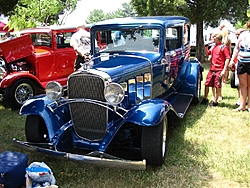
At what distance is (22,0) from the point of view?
10.3 metres

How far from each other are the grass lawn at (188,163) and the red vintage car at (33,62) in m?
1.04

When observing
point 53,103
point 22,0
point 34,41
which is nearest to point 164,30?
point 53,103

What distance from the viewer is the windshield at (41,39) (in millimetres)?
7114

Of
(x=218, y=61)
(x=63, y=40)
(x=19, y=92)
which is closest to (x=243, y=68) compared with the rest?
(x=218, y=61)

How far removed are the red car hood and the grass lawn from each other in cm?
176

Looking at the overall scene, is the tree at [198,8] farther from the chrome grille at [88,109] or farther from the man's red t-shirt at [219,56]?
the chrome grille at [88,109]

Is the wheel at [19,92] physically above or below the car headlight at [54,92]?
below

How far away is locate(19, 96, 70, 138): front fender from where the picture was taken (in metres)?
3.55

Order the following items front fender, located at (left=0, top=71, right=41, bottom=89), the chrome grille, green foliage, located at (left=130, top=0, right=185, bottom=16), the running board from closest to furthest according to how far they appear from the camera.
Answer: the chrome grille < the running board < front fender, located at (left=0, top=71, right=41, bottom=89) < green foliage, located at (left=130, top=0, right=185, bottom=16)

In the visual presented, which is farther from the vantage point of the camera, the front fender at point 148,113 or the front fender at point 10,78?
the front fender at point 10,78

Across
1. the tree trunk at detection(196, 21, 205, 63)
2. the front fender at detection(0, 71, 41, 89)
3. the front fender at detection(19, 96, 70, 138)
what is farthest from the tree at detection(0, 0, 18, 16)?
the tree trunk at detection(196, 21, 205, 63)

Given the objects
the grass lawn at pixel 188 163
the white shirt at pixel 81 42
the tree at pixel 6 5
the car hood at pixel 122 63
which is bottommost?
the grass lawn at pixel 188 163

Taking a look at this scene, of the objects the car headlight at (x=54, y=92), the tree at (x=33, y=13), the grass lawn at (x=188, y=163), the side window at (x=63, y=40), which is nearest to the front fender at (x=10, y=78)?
the grass lawn at (x=188, y=163)

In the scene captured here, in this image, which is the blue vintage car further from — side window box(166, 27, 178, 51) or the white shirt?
→ the white shirt
